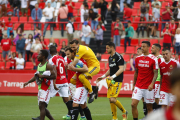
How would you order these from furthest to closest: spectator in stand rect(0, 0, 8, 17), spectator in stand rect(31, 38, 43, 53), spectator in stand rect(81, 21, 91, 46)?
spectator in stand rect(0, 0, 8, 17), spectator in stand rect(81, 21, 91, 46), spectator in stand rect(31, 38, 43, 53)

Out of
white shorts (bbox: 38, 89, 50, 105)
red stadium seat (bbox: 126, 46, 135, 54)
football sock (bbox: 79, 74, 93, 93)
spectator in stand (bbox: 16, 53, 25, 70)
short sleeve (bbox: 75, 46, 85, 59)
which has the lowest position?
spectator in stand (bbox: 16, 53, 25, 70)

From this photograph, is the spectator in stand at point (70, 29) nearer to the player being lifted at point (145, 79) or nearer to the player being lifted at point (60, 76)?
the player being lifted at point (60, 76)

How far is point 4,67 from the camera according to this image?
21047mm

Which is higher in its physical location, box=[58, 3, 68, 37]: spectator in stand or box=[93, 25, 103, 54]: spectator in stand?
box=[58, 3, 68, 37]: spectator in stand

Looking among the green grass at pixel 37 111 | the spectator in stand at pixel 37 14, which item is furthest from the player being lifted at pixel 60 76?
the spectator in stand at pixel 37 14

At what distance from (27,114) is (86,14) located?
→ 37.5 ft

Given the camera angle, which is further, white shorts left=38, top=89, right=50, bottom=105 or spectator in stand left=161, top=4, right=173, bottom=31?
spectator in stand left=161, top=4, right=173, bottom=31

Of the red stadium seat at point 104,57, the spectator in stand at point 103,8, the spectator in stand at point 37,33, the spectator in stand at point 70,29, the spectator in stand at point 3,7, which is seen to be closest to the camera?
the spectator in stand at point 37,33

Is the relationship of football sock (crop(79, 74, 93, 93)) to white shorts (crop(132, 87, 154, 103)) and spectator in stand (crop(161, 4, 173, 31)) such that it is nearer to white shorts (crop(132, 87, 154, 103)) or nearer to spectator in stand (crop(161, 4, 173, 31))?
white shorts (crop(132, 87, 154, 103))

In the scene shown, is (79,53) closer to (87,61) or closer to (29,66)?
(87,61)

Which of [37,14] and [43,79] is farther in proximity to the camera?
[37,14]

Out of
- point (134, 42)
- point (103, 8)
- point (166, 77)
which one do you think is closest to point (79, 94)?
point (166, 77)

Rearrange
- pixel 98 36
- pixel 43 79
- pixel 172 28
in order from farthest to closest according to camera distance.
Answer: pixel 98 36 → pixel 172 28 → pixel 43 79

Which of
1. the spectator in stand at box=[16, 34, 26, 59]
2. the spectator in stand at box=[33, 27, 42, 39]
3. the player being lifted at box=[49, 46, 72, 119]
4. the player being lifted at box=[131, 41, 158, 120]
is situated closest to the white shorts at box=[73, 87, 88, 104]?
the player being lifted at box=[131, 41, 158, 120]
